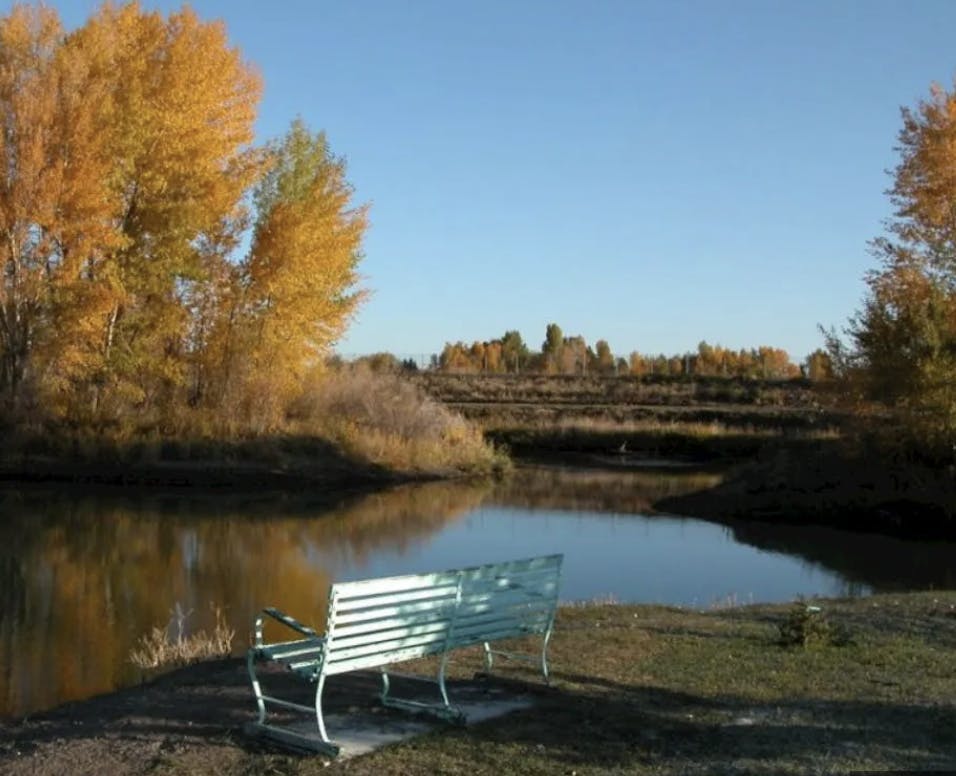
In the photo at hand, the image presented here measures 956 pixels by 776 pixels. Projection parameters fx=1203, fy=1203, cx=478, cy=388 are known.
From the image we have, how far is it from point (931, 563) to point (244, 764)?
16.8m

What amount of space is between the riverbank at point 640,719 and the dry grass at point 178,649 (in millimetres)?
907

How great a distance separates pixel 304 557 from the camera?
63.2 feet

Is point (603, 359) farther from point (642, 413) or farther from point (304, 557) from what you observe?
point (304, 557)

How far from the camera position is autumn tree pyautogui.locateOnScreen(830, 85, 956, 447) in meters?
26.0

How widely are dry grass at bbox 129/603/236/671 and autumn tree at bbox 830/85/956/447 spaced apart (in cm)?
1882

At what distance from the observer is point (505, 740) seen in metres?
6.39

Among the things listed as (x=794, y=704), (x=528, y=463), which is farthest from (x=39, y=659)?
(x=528, y=463)

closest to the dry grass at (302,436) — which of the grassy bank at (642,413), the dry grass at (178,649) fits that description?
the grassy bank at (642,413)

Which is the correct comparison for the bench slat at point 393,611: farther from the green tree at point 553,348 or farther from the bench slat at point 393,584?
the green tree at point 553,348

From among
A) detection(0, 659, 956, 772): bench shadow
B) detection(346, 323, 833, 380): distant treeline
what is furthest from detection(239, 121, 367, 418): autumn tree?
detection(346, 323, 833, 380): distant treeline

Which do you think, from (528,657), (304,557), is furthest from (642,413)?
(528,657)

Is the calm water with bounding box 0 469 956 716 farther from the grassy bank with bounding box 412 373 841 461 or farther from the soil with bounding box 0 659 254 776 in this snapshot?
the grassy bank with bounding box 412 373 841 461

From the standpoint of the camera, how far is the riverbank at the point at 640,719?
19.8ft

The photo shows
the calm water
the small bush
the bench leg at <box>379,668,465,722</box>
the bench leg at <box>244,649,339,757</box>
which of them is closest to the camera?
the bench leg at <box>244,649,339,757</box>
